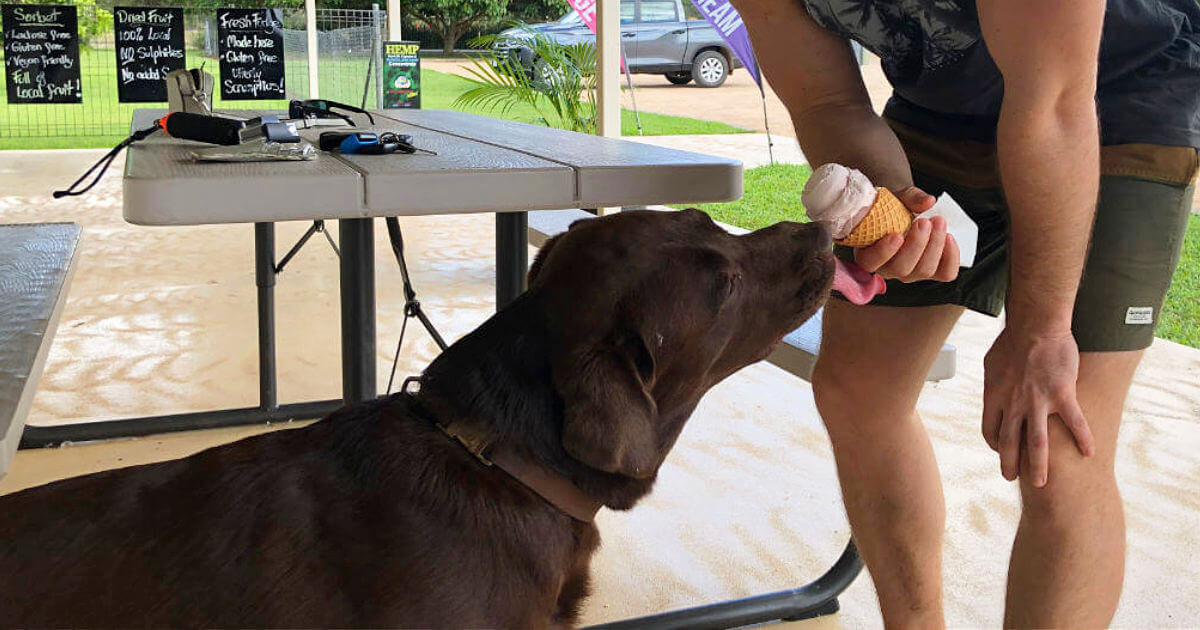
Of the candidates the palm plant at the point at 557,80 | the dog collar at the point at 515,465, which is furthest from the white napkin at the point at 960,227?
the palm plant at the point at 557,80

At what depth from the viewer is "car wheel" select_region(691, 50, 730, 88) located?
720 inches

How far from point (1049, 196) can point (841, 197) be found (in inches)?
12.4

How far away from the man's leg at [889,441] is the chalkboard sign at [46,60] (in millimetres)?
9963

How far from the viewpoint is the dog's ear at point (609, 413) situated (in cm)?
148

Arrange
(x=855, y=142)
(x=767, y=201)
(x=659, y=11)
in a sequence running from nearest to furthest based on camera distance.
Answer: (x=855, y=142)
(x=767, y=201)
(x=659, y=11)

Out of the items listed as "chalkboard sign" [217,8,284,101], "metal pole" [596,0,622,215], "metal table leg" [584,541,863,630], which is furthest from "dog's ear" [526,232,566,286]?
"chalkboard sign" [217,8,284,101]

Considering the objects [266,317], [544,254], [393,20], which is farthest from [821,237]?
[393,20]

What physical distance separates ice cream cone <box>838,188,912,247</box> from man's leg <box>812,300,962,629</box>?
0.40 m

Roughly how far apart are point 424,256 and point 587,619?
5.08 meters

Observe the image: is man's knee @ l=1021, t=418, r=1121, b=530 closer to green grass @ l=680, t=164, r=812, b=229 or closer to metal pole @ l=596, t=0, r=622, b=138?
metal pole @ l=596, t=0, r=622, b=138

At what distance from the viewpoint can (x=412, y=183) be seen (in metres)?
2.01

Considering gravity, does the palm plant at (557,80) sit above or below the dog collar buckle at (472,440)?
above

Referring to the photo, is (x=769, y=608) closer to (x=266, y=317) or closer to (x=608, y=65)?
(x=266, y=317)

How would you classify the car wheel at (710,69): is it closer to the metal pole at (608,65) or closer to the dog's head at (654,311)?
the metal pole at (608,65)
